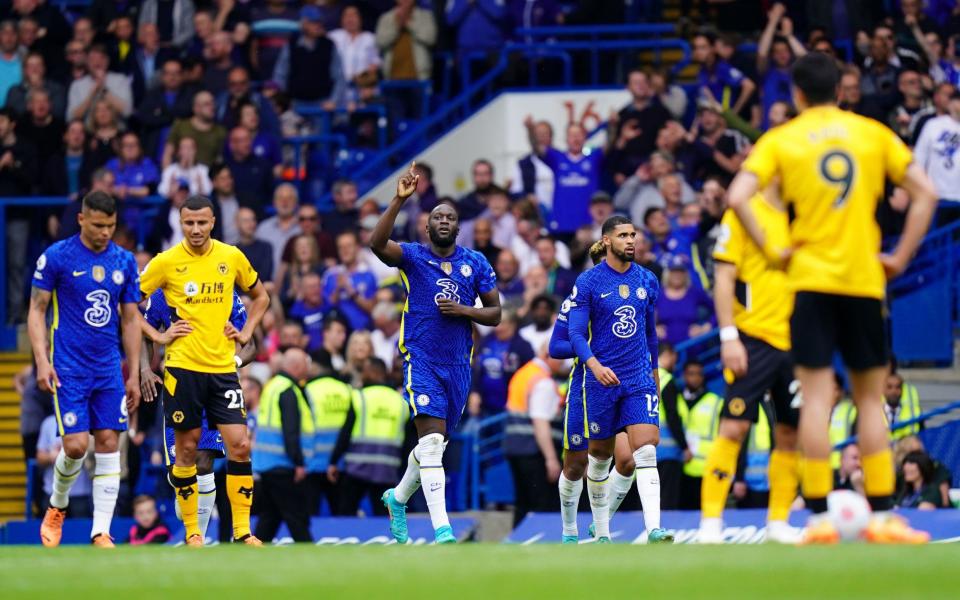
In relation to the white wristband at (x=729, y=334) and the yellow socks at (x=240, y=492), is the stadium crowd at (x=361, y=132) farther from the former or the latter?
the white wristband at (x=729, y=334)

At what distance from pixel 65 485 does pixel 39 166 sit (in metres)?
11.5

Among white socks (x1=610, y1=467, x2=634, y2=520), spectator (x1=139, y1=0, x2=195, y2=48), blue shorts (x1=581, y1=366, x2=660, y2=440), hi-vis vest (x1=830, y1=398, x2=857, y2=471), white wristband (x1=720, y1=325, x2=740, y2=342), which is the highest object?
spectator (x1=139, y1=0, x2=195, y2=48)

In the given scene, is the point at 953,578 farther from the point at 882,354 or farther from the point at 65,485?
the point at 65,485

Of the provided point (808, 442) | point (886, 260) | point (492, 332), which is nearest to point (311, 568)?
point (808, 442)

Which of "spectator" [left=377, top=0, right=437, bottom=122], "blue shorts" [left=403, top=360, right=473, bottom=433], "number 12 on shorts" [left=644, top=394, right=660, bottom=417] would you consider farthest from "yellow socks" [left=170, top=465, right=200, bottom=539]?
"spectator" [left=377, top=0, right=437, bottom=122]

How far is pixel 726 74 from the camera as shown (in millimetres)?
24562

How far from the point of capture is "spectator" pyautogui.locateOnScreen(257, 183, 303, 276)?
78.0 feet

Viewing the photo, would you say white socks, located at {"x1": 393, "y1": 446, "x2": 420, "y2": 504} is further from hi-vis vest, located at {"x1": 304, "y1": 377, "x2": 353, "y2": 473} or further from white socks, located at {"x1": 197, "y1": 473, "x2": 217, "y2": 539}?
hi-vis vest, located at {"x1": 304, "y1": 377, "x2": 353, "y2": 473}

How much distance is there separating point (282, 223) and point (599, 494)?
30.6 ft

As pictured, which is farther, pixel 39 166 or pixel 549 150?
pixel 39 166

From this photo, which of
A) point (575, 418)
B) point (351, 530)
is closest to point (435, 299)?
point (575, 418)

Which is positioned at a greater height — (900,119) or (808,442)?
(900,119)

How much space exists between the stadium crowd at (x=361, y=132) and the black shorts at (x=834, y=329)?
799 centimetres

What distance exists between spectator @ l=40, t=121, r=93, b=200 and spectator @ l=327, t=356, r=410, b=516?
6965 millimetres
